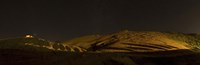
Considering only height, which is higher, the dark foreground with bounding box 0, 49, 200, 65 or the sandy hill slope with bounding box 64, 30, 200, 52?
the sandy hill slope with bounding box 64, 30, 200, 52

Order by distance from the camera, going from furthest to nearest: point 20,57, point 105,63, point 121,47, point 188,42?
point 188,42, point 121,47, point 20,57, point 105,63

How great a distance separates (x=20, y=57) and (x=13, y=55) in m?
0.27

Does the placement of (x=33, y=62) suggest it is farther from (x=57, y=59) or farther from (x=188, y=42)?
(x=188, y=42)

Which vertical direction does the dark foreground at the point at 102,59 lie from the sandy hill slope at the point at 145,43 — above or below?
below

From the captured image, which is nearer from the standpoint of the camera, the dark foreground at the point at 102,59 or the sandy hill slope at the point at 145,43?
the dark foreground at the point at 102,59

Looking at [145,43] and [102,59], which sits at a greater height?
[145,43]

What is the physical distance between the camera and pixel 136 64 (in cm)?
496

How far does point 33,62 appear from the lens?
17.0 feet

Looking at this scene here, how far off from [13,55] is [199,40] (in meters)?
5.85

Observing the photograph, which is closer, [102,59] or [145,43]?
[102,59]

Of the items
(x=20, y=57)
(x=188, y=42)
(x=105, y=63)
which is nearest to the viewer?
(x=105, y=63)

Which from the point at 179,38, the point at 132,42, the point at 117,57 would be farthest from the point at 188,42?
the point at 117,57

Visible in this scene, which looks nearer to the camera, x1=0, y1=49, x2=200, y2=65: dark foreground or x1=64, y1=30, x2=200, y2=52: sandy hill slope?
x1=0, y1=49, x2=200, y2=65: dark foreground

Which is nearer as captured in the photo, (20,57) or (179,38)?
(20,57)
